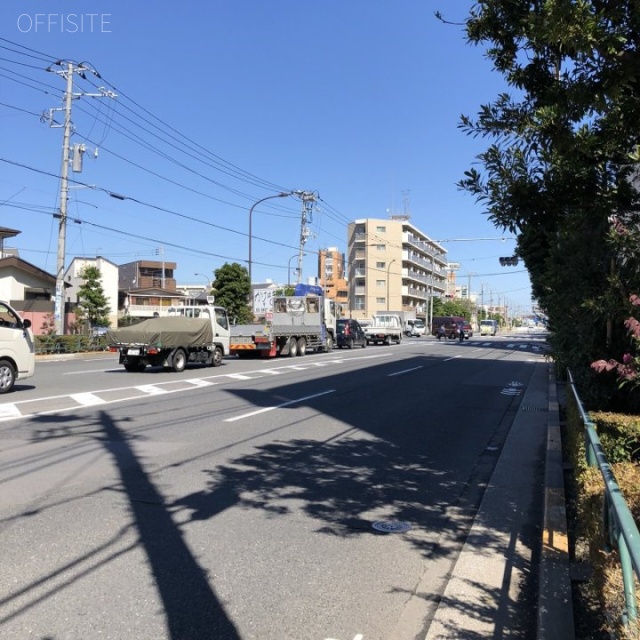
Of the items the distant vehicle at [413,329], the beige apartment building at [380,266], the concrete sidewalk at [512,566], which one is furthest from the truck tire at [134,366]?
the beige apartment building at [380,266]

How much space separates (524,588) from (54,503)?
4309 millimetres

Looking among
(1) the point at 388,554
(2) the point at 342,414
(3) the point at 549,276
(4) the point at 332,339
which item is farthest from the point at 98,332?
(1) the point at 388,554

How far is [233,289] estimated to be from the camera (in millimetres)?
39719

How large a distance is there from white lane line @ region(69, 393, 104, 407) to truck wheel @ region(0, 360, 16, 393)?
1.50 meters

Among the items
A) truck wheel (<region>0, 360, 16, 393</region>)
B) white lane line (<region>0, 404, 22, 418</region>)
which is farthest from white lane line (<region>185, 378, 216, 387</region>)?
white lane line (<region>0, 404, 22, 418</region>)

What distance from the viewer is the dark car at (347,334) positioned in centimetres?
3841

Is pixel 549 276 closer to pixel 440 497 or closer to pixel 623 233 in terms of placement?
pixel 623 233

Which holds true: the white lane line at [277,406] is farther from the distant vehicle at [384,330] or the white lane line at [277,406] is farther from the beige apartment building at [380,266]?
the beige apartment building at [380,266]

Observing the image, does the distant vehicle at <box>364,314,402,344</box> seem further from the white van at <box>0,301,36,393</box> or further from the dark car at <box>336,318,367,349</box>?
the white van at <box>0,301,36,393</box>

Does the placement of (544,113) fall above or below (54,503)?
above

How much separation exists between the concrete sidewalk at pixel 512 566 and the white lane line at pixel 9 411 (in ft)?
27.2

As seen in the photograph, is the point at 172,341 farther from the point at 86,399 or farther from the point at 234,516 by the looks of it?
the point at 234,516

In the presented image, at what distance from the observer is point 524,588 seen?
4.10 metres

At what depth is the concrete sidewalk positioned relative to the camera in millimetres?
3520
